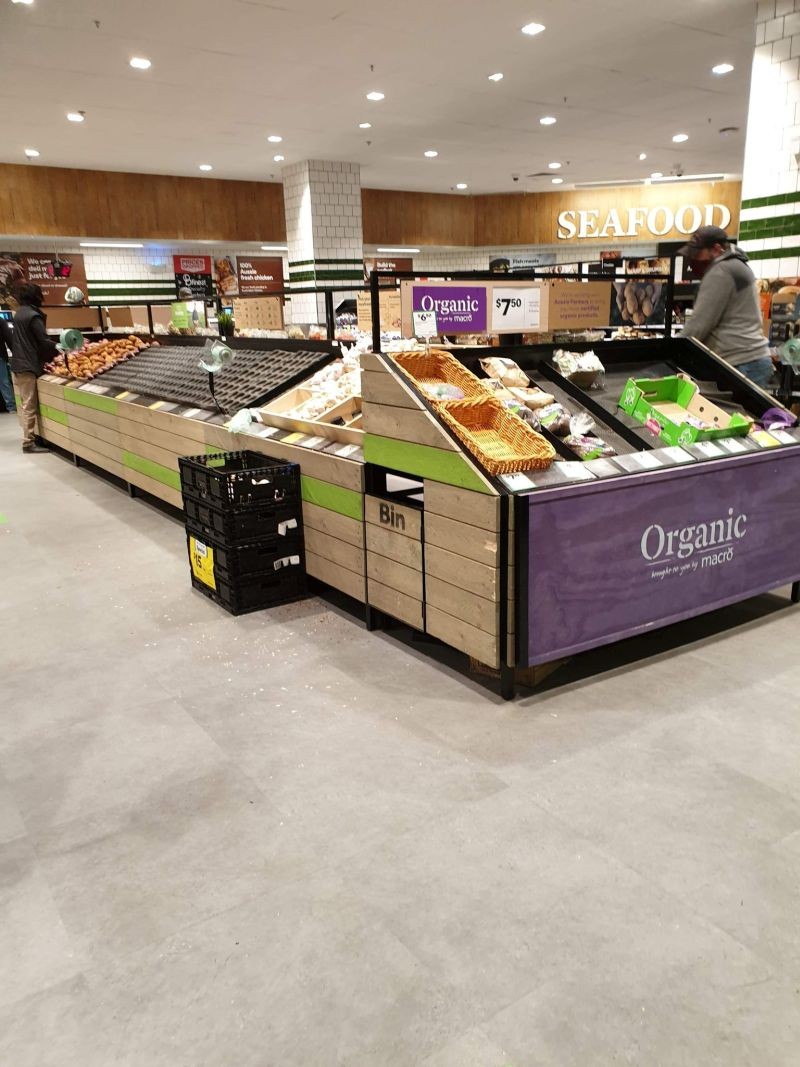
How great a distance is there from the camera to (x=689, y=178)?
1559 centimetres

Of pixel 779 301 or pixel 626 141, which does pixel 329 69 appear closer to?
pixel 779 301

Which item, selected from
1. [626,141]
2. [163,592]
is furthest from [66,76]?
[626,141]

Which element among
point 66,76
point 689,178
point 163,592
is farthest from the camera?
point 689,178

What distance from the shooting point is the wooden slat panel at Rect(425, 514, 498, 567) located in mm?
2952

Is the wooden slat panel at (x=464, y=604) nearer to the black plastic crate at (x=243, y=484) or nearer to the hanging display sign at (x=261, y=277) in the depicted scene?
the black plastic crate at (x=243, y=484)

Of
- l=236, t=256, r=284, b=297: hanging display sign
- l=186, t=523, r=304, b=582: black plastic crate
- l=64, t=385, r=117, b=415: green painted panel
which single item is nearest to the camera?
l=186, t=523, r=304, b=582: black plastic crate

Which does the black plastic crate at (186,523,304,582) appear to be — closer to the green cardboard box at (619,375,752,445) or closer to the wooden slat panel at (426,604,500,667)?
the wooden slat panel at (426,604,500,667)

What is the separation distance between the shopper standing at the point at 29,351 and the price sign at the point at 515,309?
6.94m

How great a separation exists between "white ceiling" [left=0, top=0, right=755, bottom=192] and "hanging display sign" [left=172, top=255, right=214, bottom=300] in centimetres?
341

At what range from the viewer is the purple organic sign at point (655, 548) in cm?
303

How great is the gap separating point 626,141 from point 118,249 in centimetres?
1013

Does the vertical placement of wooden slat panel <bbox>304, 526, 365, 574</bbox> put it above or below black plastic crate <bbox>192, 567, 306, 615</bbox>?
above

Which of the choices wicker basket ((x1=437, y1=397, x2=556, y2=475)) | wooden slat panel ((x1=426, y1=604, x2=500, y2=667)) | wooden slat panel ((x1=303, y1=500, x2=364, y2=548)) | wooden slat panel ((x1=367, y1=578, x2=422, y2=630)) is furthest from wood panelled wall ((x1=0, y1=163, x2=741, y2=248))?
wooden slat panel ((x1=426, y1=604, x2=500, y2=667))

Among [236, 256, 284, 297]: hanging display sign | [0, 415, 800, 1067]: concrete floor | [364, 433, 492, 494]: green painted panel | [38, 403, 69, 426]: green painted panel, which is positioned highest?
[236, 256, 284, 297]: hanging display sign
